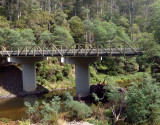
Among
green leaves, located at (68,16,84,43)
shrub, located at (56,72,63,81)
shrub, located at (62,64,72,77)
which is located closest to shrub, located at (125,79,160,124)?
shrub, located at (56,72,63,81)

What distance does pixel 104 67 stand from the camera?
41.8 meters

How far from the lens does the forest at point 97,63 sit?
43.6ft

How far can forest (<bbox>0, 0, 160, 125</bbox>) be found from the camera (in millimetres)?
13281

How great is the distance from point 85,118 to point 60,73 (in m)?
19.4

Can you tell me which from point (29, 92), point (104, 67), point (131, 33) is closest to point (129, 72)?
point (104, 67)

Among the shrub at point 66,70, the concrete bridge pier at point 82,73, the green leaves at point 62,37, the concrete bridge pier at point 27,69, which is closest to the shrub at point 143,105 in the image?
the concrete bridge pier at point 82,73

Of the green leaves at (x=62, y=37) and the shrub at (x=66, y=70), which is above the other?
the green leaves at (x=62, y=37)

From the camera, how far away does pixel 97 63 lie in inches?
1677

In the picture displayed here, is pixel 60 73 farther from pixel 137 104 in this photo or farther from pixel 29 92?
pixel 137 104

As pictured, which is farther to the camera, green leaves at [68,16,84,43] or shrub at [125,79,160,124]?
green leaves at [68,16,84,43]

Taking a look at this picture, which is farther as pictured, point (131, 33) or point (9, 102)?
point (131, 33)

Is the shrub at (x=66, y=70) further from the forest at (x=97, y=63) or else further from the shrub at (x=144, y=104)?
the shrub at (x=144, y=104)

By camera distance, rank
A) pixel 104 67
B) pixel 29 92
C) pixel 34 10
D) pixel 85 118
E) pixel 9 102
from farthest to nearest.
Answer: pixel 34 10 → pixel 104 67 → pixel 29 92 → pixel 9 102 → pixel 85 118

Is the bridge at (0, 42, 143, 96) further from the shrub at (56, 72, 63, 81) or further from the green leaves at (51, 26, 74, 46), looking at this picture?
the green leaves at (51, 26, 74, 46)
